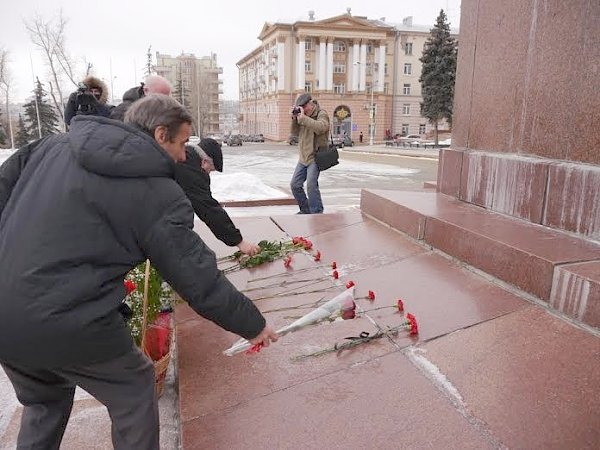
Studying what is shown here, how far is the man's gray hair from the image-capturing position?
5.60 feet

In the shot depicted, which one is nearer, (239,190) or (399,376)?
(399,376)

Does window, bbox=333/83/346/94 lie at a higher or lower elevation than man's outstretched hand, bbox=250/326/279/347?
higher

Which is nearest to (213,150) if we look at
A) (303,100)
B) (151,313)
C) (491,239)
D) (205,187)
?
(205,187)

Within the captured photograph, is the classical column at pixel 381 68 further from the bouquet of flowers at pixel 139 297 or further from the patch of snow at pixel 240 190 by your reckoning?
the bouquet of flowers at pixel 139 297

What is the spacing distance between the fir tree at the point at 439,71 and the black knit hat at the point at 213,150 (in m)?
38.4

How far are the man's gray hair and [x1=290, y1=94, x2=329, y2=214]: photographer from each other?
13.6ft

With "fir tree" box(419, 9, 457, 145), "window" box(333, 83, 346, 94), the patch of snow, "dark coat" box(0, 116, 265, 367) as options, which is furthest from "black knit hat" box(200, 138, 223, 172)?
"window" box(333, 83, 346, 94)

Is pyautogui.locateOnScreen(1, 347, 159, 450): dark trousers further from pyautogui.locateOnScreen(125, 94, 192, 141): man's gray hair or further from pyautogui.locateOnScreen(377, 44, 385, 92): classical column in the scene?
pyautogui.locateOnScreen(377, 44, 385, 92): classical column

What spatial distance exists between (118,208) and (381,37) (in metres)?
60.6

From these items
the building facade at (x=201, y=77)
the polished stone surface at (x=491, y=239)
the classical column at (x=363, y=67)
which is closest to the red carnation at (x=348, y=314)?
the polished stone surface at (x=491, y=239)

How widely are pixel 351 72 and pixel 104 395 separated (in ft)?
193

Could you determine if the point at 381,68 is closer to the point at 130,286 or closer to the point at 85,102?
the point at 85,102

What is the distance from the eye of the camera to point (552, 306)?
2.78 m

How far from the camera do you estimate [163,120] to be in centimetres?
171
